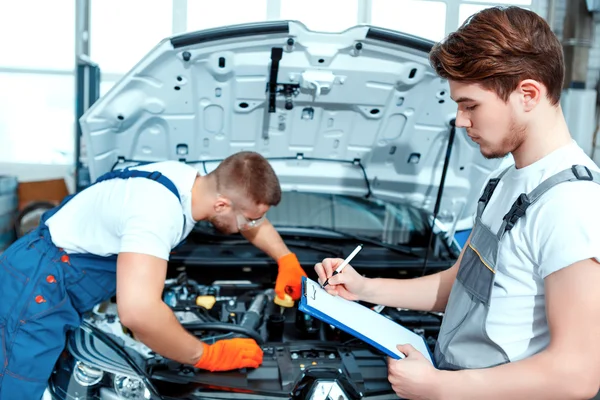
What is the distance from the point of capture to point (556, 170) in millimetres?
975

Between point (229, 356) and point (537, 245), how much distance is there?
1.03 m

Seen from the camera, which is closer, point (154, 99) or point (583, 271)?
point (583, 271)

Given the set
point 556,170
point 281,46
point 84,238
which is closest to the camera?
point 556,170

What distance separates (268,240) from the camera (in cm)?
214

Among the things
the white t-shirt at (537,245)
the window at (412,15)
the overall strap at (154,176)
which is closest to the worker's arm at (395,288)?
the white t-shirt at (537,245)

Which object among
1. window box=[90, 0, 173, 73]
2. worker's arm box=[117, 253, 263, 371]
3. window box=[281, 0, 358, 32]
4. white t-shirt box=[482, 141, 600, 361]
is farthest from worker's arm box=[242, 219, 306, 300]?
window box=[281, 0, 358, 32]

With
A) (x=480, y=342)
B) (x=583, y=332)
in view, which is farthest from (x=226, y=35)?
(x=583, y=332)

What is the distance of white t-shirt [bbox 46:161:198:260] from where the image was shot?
5.00 feet

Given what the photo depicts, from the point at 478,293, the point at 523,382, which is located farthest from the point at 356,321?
the point at 523,382

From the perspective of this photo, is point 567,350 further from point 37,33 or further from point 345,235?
point 37,33

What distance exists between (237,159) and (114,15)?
4510mm

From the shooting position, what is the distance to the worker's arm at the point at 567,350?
862 mm

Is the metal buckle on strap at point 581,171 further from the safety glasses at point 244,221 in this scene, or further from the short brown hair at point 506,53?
the safety glasses at point 244,221

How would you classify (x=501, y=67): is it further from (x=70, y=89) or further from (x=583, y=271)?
(x=70, y=89)
